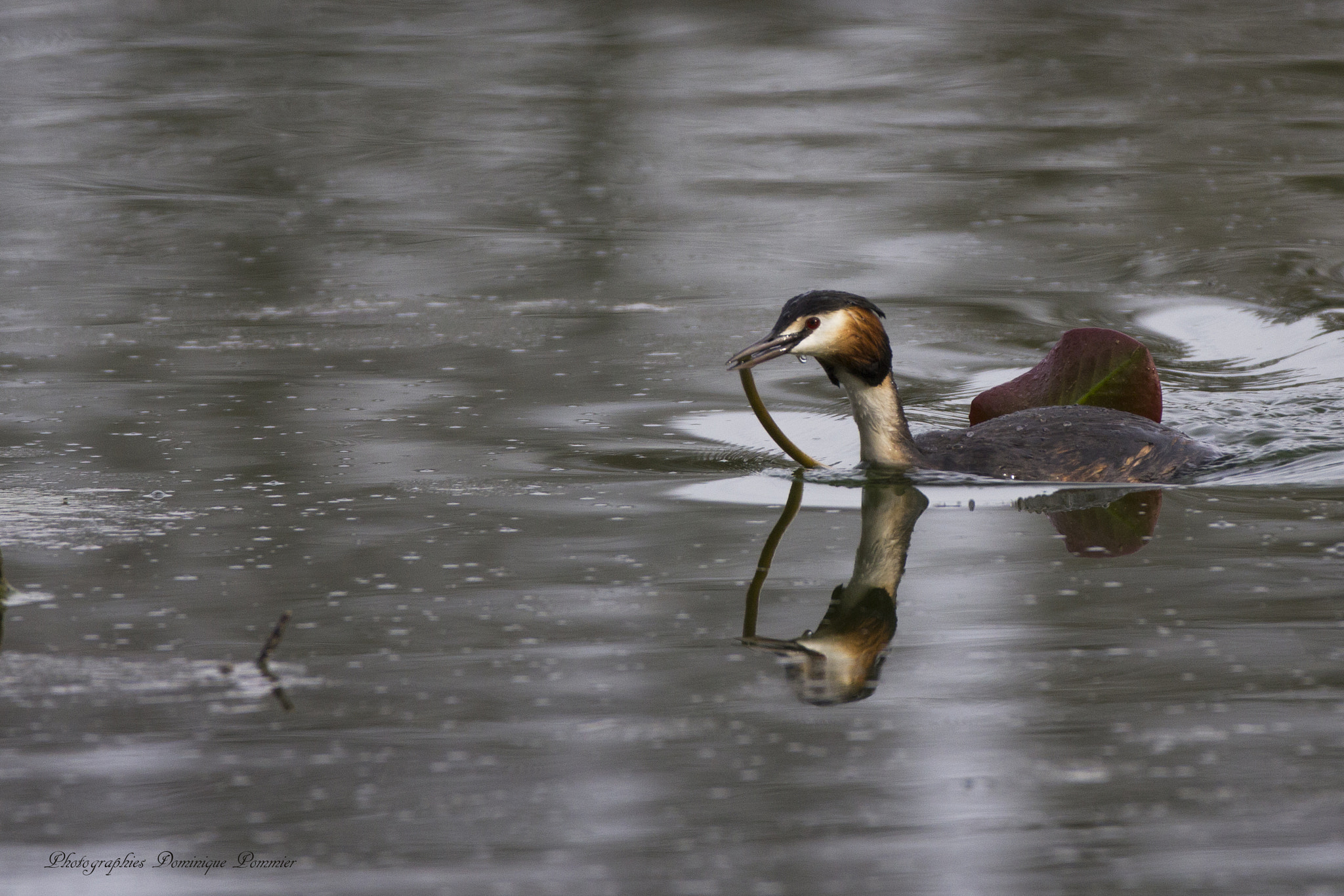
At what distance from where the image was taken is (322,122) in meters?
14.8

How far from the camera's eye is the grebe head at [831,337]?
19.9 ft

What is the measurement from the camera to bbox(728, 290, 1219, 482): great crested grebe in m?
6.17

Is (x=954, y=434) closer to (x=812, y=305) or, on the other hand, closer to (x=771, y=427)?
(x=771, y=427)

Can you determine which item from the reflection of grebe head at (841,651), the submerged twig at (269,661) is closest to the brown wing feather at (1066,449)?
the reflection of grebe head at (841,651)

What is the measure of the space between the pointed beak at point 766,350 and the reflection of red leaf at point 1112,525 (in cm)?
100

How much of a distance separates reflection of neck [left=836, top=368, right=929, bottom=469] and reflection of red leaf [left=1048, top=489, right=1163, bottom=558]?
74 cm

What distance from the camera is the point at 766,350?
6.05m

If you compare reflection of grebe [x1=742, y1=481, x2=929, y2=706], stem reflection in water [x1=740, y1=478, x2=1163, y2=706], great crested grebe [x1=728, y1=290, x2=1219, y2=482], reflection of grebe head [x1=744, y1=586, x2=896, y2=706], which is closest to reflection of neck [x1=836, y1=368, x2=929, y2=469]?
great crested grebe [x1=728, y1=290, x2=1219, y2=482]

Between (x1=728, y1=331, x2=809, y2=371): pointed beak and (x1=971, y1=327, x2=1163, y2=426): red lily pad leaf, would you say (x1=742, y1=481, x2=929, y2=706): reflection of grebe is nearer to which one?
(x1=728, y1=331, x2=809, y2=371): pointed beak

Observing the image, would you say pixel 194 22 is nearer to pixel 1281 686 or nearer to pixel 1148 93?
pixel 1148 93

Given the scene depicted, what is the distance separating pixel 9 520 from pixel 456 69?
12.0 metres

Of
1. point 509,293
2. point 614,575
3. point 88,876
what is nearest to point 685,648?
point 614,575

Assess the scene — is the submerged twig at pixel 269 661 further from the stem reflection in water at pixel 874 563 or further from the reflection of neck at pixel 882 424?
the reflection of neck at pixel 882 424

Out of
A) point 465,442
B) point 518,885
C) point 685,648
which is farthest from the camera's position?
point 465,442
